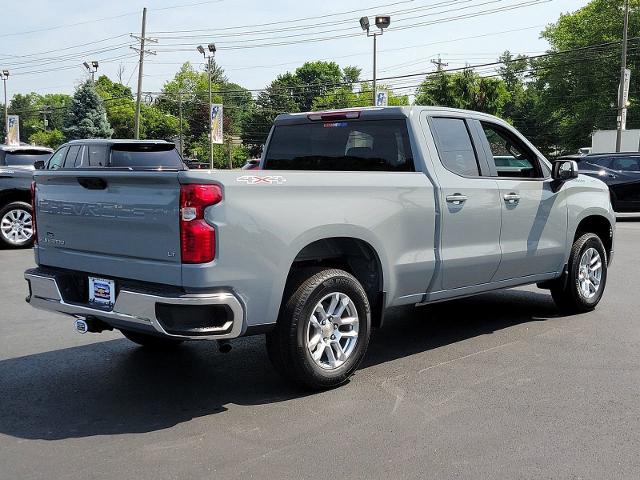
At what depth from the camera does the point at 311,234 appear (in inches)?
181

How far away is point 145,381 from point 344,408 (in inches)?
60.4

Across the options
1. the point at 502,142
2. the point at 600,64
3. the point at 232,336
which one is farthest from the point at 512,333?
the point at 600,64

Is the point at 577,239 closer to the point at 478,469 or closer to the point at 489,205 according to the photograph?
the point at 489,205

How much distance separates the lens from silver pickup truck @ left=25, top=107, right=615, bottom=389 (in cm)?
415

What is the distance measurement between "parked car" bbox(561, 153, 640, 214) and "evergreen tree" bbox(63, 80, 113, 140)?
58536 mm

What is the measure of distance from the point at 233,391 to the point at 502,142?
3451 mm

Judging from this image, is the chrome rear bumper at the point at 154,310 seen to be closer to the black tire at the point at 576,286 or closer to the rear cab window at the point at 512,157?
the rear cab window at the point at 512,157

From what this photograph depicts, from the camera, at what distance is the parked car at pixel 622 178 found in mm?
18469

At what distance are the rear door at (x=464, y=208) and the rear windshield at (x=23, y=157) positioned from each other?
1032 centimetres

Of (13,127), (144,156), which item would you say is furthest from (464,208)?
(13,127)

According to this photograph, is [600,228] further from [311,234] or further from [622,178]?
[622,178]

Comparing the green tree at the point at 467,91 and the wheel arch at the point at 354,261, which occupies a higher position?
the green tree at the point at 467,91

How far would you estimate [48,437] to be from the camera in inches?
158

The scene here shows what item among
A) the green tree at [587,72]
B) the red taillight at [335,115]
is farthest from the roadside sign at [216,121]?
the red taillight at [335,115]
